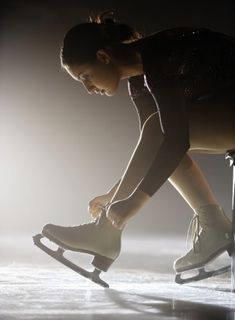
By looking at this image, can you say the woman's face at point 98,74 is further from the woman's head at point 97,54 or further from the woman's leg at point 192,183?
the woman's leg at point 192,183

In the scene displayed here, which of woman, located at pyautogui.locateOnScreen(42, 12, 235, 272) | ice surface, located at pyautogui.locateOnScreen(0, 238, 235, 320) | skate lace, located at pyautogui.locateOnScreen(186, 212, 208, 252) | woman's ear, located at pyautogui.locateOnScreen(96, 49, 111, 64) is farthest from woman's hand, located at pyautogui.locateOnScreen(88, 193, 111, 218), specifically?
woman's ear, located at pyautogui.locateOnScreen(96, 49, 111, 64)

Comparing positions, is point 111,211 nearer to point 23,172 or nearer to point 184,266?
point 184,266

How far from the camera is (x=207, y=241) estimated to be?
109 cm

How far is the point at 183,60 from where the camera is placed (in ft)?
3.85

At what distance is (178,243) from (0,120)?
25.0 inches

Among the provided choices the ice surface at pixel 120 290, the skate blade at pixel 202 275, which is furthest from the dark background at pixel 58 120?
the skate blade at pixel 202 275

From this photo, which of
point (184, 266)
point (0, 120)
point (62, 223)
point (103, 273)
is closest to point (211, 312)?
point (184, 266)

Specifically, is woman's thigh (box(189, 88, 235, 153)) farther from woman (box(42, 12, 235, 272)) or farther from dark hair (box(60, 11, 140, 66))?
dark hair (box(60, 11, 140, 66))

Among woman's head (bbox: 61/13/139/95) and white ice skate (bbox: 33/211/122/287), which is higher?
woman's head (bbox: 61/13/139/95)

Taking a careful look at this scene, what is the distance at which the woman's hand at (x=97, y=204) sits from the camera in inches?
48.2

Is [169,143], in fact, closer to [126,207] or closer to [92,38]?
[126,207]

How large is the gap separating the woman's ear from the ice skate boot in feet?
1.35

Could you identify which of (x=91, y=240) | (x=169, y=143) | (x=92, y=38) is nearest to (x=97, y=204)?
(x=91, y=240)

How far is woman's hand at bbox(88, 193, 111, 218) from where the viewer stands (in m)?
1.22
